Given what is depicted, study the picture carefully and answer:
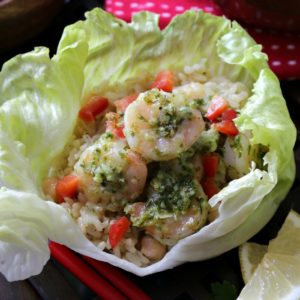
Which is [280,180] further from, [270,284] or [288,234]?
[270,284]

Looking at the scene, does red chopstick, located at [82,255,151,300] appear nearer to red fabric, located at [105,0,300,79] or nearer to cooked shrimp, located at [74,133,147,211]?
cooked shrimp, located at [74,133,147,211]

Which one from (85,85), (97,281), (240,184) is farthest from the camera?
(85,85)

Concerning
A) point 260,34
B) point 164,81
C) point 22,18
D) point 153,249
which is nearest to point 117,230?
point 153,249

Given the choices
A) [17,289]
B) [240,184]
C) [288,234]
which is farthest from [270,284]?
[17,289]

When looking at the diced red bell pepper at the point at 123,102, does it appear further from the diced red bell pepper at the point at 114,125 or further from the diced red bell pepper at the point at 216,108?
the diced red bell pepper at the point at 216,108

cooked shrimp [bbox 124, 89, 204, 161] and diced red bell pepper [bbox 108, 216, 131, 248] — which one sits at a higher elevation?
cooked shrimp [bbox 124, 89, 204, 161]

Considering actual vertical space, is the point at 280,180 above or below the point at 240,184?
below

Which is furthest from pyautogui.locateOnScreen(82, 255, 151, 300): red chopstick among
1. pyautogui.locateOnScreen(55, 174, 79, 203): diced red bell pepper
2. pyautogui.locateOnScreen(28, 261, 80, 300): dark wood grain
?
pyautogui.locateOnScreen(55, 174, 79, 203): diced red bell pepper
